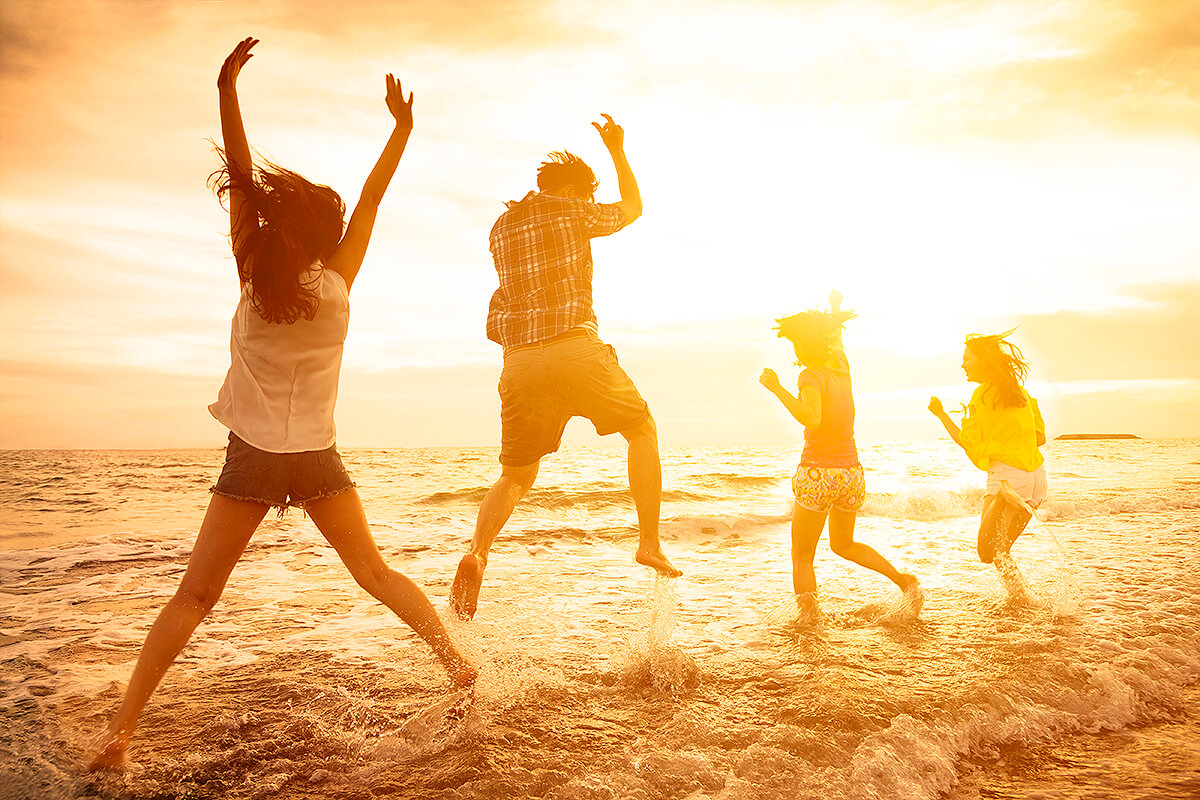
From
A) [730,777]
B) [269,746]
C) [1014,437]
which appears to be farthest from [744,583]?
[269,746]

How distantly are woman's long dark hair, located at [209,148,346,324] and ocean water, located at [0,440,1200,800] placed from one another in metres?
1.69

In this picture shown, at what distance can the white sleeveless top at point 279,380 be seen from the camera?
A: 271 cm

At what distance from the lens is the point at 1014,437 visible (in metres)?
5.42

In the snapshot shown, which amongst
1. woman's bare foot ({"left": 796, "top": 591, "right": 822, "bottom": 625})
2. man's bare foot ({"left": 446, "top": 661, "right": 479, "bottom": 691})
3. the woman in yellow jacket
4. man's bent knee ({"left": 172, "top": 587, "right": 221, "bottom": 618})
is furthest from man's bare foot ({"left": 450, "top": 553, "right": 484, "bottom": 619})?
the woman in yellow jacket

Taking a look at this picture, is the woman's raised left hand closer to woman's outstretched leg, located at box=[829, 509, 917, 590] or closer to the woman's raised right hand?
the woman's raised right hand

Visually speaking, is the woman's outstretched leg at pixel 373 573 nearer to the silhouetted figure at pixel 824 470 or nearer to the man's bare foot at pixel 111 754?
the man's bare foot at pixel 111 754

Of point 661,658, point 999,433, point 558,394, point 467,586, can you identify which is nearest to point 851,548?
point 661,658

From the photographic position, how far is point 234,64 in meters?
2.73

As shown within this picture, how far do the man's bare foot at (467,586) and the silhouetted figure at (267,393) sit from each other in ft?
3.09

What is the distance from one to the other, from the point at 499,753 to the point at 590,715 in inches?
18.9

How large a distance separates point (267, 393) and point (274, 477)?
1.01 feet

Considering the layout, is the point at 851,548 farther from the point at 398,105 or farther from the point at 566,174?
the point at 398,105

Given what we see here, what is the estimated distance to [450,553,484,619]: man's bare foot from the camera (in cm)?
384

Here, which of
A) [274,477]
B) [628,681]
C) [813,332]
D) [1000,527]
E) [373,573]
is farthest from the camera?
[1000,527]
